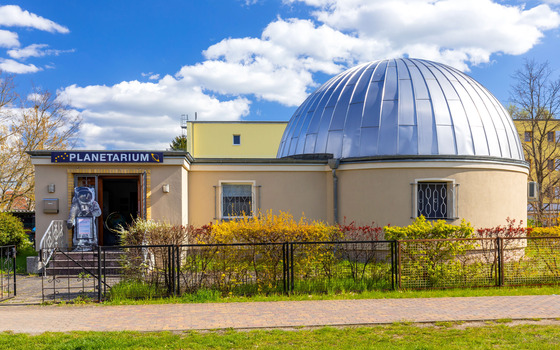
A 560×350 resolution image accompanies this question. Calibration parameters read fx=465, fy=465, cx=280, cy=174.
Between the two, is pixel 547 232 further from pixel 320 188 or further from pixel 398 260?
pixel 320 188

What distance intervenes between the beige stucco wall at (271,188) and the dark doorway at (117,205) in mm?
2221

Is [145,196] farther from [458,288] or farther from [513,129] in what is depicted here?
[513,129]

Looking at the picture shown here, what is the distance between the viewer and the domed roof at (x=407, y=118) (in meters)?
15.6

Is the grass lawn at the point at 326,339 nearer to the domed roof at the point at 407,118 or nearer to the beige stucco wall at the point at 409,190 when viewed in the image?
the beige stucco wall at the point at 409,190

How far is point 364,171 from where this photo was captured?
614 inches

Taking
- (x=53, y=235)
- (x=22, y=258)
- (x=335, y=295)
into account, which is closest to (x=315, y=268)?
(x=335, y=295)

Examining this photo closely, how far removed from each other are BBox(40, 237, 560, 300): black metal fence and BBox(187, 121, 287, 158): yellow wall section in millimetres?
25317

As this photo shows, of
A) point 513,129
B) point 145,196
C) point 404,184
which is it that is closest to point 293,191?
point 404,184

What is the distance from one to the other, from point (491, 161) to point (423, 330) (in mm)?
9812

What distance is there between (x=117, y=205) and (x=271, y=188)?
233 inches

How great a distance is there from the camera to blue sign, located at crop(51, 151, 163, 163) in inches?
558

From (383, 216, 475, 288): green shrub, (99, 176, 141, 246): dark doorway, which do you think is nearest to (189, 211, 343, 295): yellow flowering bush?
(383, 216, 475, 288): green shrub

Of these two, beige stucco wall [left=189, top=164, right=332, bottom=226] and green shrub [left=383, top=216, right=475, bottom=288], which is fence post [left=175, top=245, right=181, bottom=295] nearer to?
green shrub [left=383, top=216, right=475, bottom=288]

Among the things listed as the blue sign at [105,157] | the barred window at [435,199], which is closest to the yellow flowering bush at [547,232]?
the barred window at [435,199]
